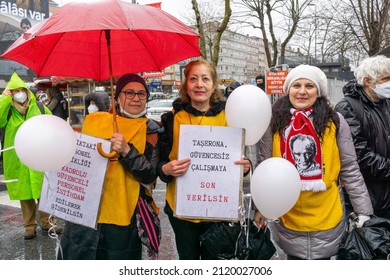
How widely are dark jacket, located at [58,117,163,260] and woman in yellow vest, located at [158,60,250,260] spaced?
0.07m

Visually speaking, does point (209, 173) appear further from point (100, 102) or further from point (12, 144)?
point (100, 102)

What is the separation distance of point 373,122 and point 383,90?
0.26 m

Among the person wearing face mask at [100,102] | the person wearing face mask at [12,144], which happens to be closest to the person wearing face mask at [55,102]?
the person wearing face mask at [100,102]

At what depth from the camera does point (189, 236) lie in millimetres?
2662

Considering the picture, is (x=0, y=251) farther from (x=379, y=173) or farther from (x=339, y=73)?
(x=339, y=73)

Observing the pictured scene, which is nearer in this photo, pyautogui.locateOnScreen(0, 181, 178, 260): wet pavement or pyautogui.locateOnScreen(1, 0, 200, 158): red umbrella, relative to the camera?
pyautogui.locateOnScreen(1, 0, 200, 158): red umbrella

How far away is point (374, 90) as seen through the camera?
2.98m

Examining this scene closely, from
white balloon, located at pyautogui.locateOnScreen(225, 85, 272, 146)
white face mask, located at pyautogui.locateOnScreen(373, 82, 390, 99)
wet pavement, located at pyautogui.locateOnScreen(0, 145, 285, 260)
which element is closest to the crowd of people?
white balloon, located at pyautogui.locateOnScreen(225, 85, 272, 146)

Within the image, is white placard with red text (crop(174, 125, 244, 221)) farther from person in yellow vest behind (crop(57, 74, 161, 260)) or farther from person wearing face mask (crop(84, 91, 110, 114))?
person wearing face mask (crop(84, 91, 110, 114))

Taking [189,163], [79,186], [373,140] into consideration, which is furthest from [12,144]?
[373,140]

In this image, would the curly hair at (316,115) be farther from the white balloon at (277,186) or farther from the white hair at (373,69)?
the white hair at (373,69)

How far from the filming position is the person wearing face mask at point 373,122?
9.50 feet

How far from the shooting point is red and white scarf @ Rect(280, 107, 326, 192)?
2.42m

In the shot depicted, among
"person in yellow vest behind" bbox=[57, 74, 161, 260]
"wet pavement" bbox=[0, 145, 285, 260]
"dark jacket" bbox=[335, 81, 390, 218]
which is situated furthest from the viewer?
"wet pavement" bbox=[0, 145, 285, 260]
